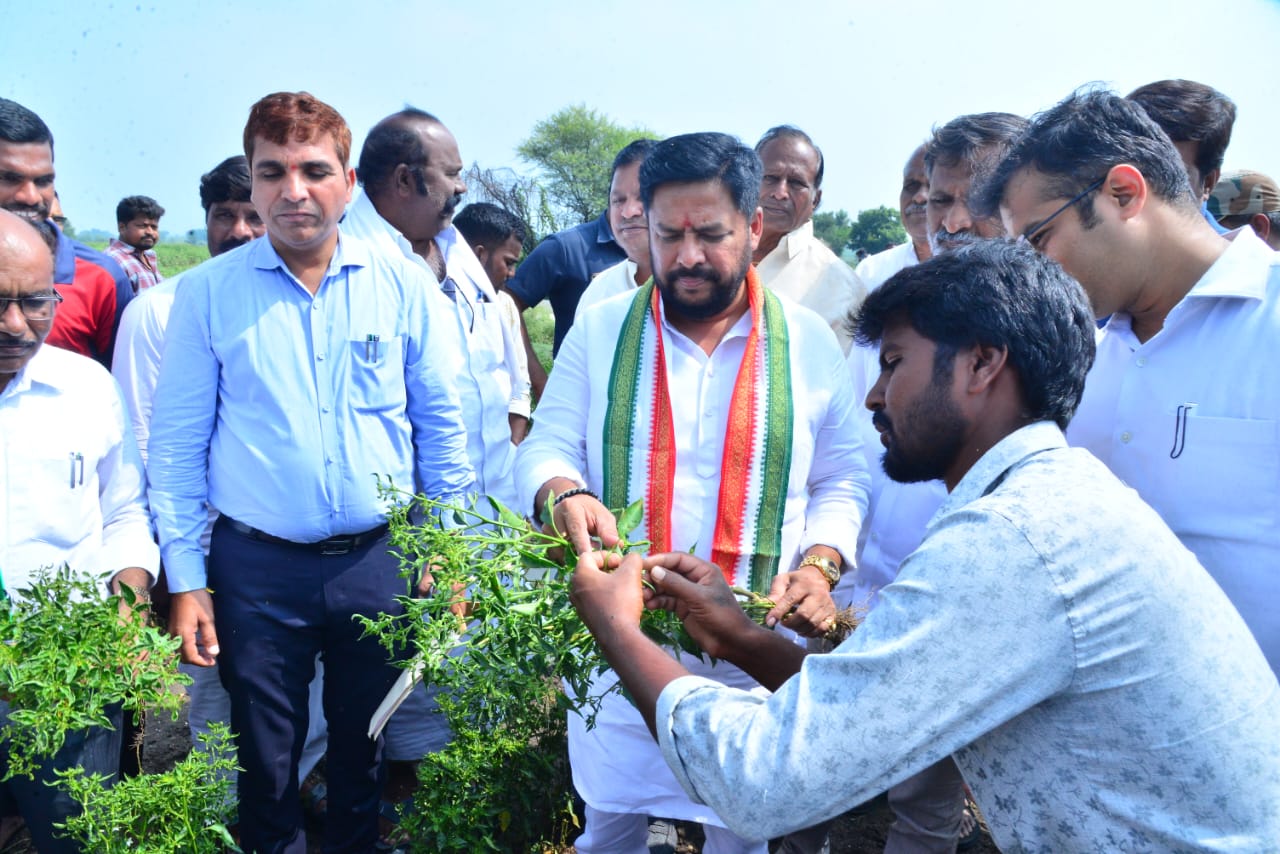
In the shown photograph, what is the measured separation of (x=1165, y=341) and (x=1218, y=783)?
138cm

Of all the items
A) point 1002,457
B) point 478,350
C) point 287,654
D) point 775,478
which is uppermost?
point 1002,457

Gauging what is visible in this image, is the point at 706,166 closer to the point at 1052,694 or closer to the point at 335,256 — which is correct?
the point at 335,256

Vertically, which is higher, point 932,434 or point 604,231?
point 604,231

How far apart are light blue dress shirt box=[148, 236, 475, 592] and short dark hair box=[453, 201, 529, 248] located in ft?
13.2

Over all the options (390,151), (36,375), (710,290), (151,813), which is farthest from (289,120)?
(151,813)

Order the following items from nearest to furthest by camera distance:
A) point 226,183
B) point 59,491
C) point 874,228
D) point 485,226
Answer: point 59,491 → point 226,183 → point 485,226 → point 874,228

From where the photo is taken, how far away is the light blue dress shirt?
306cm

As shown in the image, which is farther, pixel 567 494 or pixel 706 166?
pixel 706 166

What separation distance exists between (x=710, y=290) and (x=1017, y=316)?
140cm

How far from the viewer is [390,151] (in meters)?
4.58

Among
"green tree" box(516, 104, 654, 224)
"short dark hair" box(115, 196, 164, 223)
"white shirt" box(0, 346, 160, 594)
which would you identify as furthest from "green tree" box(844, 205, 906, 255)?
"white shirt" box(0, 346, 160, 594)

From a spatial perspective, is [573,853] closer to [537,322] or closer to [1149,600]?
[1149,600]

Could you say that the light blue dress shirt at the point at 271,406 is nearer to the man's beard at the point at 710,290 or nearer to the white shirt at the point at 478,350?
the man's beard at the point at 710,290

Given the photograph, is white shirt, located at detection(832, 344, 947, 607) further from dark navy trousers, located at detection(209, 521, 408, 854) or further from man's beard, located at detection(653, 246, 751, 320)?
dark navy trousers, located at detection(209, 521, 408, 854)
